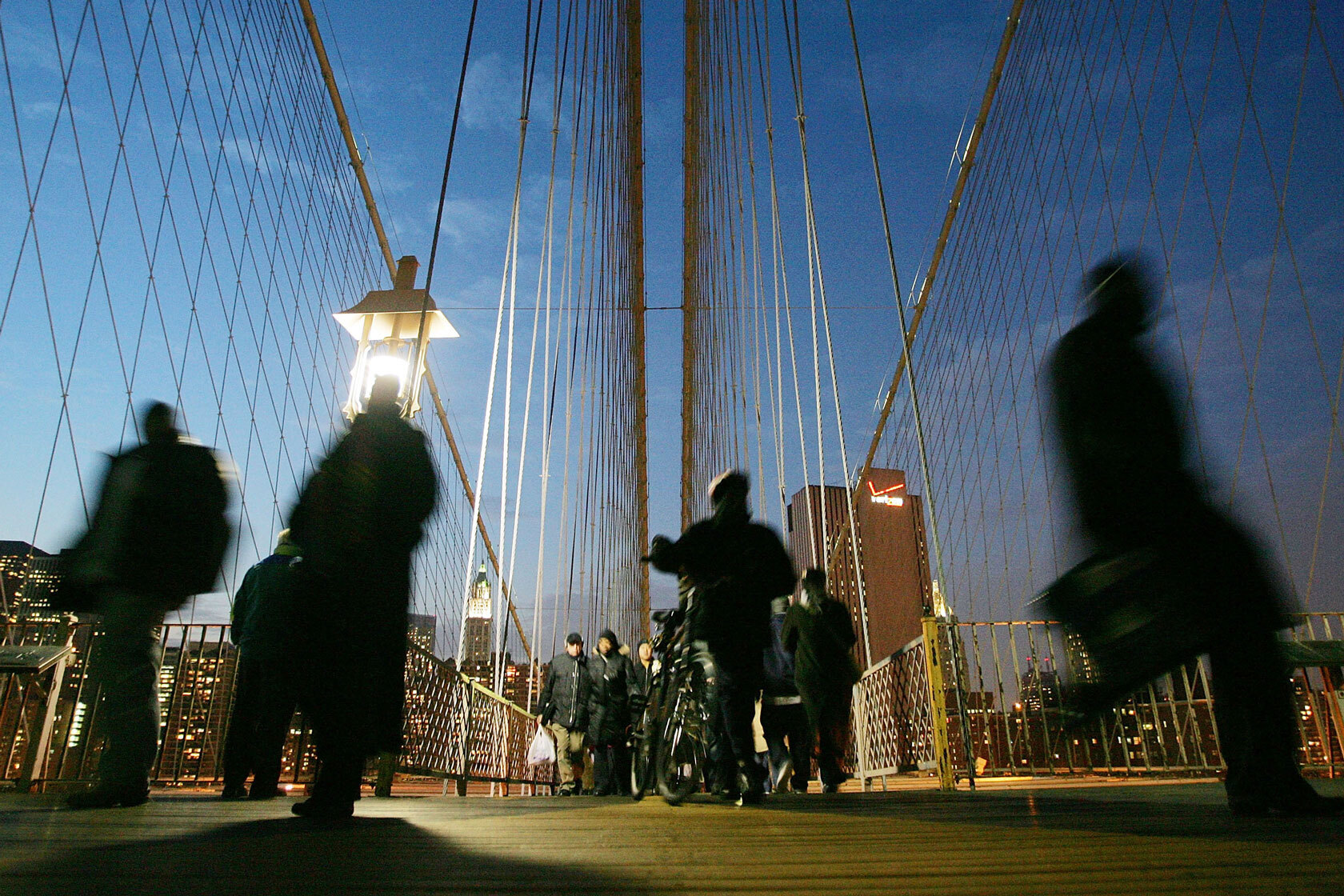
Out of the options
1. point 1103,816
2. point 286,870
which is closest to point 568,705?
point 1103,816

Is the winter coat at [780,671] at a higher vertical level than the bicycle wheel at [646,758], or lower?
higher

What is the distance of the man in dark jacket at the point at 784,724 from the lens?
421cm

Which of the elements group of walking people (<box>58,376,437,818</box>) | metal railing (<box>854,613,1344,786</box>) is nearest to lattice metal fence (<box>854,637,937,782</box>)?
metal railing (<box>854,613,1344,786</box>)

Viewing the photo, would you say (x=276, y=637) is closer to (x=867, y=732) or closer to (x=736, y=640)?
(x=736, y=640)

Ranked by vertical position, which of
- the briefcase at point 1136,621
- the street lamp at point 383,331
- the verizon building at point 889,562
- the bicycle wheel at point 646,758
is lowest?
the bicycle wheel at point 646,758

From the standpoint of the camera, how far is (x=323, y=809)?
168cm

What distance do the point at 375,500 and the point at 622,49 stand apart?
10669mm

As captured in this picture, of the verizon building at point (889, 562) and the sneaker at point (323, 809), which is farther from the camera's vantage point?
the verizon building at point (889, 562)

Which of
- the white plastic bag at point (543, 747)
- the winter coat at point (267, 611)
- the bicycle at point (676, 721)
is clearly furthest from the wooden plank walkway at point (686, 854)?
the white plastic bag at point (543, 747)

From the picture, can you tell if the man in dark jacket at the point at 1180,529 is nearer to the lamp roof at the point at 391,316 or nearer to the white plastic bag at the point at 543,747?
the lamp roof at the point at 391,316

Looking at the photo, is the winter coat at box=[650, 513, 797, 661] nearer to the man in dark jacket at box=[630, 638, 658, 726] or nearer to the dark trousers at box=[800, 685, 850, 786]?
the man in dark jacket at box=[630, 638, 658, 726]

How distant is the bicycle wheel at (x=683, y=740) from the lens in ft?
8.62

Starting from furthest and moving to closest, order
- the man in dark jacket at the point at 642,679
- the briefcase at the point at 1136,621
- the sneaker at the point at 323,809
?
the man in dark jacket at the point at 642,679, the sneaker at the point at 323,809, the briefcase at the point at 1136,621

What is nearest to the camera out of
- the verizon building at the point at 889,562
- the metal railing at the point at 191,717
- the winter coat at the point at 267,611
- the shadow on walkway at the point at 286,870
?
the shadow on walkway at the point at 286,870
